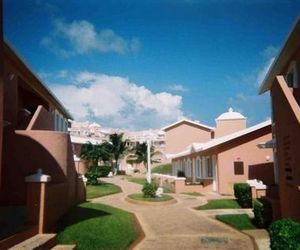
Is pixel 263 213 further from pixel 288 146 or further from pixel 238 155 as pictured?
pixel 238 155

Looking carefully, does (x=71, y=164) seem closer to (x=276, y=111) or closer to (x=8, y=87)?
(x=8, y=87)

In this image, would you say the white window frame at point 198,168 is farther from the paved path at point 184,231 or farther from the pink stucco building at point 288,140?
the pink stucco building at point 288,140

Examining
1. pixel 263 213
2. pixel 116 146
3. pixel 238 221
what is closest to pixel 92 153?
pixel 116 146

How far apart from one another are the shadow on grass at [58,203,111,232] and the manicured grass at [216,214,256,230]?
524 centimetres

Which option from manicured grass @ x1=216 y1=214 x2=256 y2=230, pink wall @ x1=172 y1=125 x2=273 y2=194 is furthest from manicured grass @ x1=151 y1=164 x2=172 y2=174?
manicured grass @ x1=216 y1=214 x2=256 y2=230

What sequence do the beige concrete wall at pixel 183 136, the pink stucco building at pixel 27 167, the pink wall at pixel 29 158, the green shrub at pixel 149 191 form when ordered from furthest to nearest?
the beige concrete wall at pixel 183 136 < the green shrub at pixel 149 191 < the pink wall at pixel 29 158 < the pink stucco building at pixel 27 167

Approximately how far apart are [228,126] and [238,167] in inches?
725

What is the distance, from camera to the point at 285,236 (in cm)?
816

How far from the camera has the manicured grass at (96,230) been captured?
11.9m

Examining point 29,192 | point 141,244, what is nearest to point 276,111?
point 141,244

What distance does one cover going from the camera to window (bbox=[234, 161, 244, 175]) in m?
27.5

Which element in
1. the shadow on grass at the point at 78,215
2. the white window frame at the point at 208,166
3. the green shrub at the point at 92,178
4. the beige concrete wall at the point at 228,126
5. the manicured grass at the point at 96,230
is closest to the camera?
the manicured grass at the point at 96,230

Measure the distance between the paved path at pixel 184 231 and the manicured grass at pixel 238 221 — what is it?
31 cm

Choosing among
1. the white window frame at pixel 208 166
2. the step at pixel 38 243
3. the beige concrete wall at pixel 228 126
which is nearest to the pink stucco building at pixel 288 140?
the step at pixel 38 243
